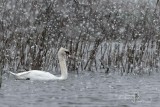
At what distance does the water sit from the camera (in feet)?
41.1

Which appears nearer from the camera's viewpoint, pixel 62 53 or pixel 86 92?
pixel 86 92

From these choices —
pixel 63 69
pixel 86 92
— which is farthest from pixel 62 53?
pixel 86 92

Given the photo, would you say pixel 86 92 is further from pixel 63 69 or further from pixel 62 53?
pixel 62 53

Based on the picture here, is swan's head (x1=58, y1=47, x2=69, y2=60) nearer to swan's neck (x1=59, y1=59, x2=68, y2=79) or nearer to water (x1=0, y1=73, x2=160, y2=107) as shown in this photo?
swan's neck (x1=59, y1=59, x2=68, y2=79)

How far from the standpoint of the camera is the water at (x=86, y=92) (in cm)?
1253

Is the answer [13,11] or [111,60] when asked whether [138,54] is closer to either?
[111,60]

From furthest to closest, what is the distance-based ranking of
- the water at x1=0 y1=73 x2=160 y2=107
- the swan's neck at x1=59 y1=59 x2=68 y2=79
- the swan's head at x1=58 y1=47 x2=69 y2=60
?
the swan's head at x1=58 y1=47 x2=69 y2=60
the swan's neck at x1=59 y1=59 x2=68 y2=79
the water at x1=0 y1=73 x2=160 y2=107

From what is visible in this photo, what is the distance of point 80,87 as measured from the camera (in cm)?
1506

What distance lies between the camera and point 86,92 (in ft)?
46.6

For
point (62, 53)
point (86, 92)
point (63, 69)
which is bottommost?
point (86, 92)

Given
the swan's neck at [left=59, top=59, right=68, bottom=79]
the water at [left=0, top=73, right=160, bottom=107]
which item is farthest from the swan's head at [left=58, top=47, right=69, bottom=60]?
the water at [left=0, top=73, right=160, bottom=107]

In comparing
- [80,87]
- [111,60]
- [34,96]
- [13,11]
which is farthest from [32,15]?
[34,96]

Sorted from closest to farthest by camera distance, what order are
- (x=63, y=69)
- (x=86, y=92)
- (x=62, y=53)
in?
(x=86, y=92)
(x=63, y=69)
(x=62, y=53)

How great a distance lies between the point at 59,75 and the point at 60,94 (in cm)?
422
